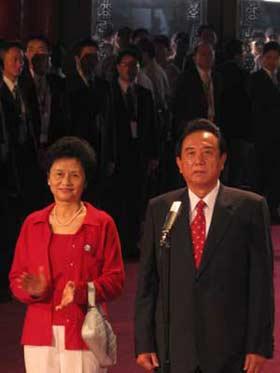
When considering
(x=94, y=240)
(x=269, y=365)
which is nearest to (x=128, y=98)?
(x=269, y=365)

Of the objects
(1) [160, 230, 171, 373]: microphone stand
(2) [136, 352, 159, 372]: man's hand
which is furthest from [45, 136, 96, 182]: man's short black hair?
(2) [136, 352, 159, 372]: man's hand

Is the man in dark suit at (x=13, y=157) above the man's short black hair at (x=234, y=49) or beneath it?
beneath

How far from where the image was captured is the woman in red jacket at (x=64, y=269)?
457cm

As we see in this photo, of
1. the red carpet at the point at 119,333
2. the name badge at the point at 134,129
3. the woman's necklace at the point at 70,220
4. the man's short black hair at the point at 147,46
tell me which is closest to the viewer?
the woman's necklace at the point at 70,220

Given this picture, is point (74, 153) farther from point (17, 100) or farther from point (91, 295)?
point (17, 100)

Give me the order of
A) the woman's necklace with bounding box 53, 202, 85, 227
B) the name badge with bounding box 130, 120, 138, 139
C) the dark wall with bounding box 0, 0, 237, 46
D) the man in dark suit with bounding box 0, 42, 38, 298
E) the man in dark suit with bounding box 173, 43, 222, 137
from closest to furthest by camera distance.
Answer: the woman's necklace with bounding box 53, 202, 85, 227
the man in dark suit with bounding box 0, 42, 38, 298
the name badge with bounding box 130, 120, 138, 139
the man in dark suit with bounding box 173, 43, 222, 137
the dark wall with bounding box 0, 0, 237, 46

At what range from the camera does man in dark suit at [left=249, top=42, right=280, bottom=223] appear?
12.6 metres

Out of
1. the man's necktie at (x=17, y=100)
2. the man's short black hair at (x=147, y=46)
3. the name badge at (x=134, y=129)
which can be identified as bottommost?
the name badge at (x=134, y=129)

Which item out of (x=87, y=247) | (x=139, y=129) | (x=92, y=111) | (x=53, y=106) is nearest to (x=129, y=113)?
(x=139, y=129)

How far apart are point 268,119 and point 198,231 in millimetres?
8800

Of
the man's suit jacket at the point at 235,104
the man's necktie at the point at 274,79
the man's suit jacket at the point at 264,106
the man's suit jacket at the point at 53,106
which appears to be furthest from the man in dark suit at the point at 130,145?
the man's necktie at the point at 274,79

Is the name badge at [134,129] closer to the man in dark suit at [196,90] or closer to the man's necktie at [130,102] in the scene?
the man's necktie at [130,102]

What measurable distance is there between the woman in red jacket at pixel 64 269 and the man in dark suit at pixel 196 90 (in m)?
7.01

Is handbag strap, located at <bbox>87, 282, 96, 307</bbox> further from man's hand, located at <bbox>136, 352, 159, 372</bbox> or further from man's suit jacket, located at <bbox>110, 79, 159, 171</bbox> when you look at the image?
man's suit jacket, located at <bbox>110, 79, 159, 171</bbox>
